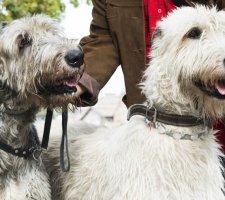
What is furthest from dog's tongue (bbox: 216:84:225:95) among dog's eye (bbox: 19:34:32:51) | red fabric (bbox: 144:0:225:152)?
dog's eye (bbox: 19:34:32:51)

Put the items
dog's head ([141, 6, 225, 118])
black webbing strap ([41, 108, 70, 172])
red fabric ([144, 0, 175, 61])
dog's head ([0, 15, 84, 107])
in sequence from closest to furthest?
1. dog's head ([141, 6, 225, 118])
2. dog's head ([0, 15, 84, 107])
3. black webbing strap ([41, 108, 70, 172])
4. red fabric ([144, 0, 175, 61])

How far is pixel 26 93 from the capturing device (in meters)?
4.45

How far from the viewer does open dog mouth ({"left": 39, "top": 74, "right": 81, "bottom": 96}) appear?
4.36 meters

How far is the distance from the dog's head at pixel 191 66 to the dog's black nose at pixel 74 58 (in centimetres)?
51

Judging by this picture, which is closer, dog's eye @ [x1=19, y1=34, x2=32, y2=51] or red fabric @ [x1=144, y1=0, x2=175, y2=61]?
dog's eye @ [x1=19, y1=34, x2=32, y2=51]

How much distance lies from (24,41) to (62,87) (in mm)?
450

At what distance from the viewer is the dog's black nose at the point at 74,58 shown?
4.27 meters

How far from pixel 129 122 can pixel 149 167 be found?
42cm

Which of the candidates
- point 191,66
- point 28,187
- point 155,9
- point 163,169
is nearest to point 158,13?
point 155,9

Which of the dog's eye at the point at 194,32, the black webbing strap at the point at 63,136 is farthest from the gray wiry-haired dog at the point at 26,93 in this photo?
the dog's eye at the point at 194,32

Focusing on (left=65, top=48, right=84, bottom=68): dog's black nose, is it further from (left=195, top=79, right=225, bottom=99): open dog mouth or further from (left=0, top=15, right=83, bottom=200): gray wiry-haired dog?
(left=195, top=79, right=225, bottom=99): open dog mouth

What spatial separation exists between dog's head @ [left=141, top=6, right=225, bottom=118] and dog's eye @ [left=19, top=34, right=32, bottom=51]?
875 millimetres

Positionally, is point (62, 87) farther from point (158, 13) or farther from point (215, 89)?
point (158, 13)

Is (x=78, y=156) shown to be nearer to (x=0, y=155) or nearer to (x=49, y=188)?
(x=49, y=188)
